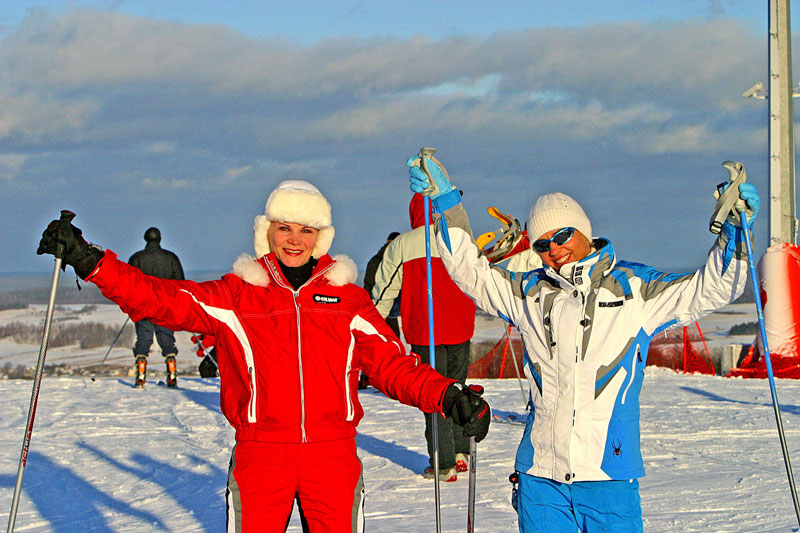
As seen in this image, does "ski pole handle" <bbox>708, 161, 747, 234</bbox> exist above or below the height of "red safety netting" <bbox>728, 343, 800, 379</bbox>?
above

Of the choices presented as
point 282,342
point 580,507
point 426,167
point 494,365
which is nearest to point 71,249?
point 282,342

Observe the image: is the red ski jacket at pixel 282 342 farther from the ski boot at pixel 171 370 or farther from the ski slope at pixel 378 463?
the ski boot at pixel 171 370

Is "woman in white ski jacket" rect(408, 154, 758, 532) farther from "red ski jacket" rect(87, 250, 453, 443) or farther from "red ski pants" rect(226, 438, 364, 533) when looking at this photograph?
"red ski pants" rect(226, 438, 364, 533)

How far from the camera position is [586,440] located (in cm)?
324

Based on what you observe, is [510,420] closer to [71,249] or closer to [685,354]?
[71,249]

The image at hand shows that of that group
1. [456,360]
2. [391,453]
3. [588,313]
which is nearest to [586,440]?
[588,313]

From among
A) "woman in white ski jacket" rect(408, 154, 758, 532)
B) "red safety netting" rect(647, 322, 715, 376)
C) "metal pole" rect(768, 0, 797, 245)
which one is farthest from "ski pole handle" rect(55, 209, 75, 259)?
"metal pole" rect(768, 0, 797, 245)

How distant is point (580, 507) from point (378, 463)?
12.6 ft

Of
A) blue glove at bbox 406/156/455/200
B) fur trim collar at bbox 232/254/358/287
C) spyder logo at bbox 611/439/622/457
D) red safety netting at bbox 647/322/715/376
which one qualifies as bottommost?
spyder logo at bbox 611/439/622/457

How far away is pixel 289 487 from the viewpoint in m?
3.13

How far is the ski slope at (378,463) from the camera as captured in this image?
537 cm

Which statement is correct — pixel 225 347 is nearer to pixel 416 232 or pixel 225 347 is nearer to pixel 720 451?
pixel 416 232

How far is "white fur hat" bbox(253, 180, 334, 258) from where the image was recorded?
3.41m

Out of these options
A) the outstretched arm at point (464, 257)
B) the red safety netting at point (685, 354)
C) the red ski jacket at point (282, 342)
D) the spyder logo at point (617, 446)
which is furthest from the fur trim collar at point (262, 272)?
the red safety netting at point (685, 354)
